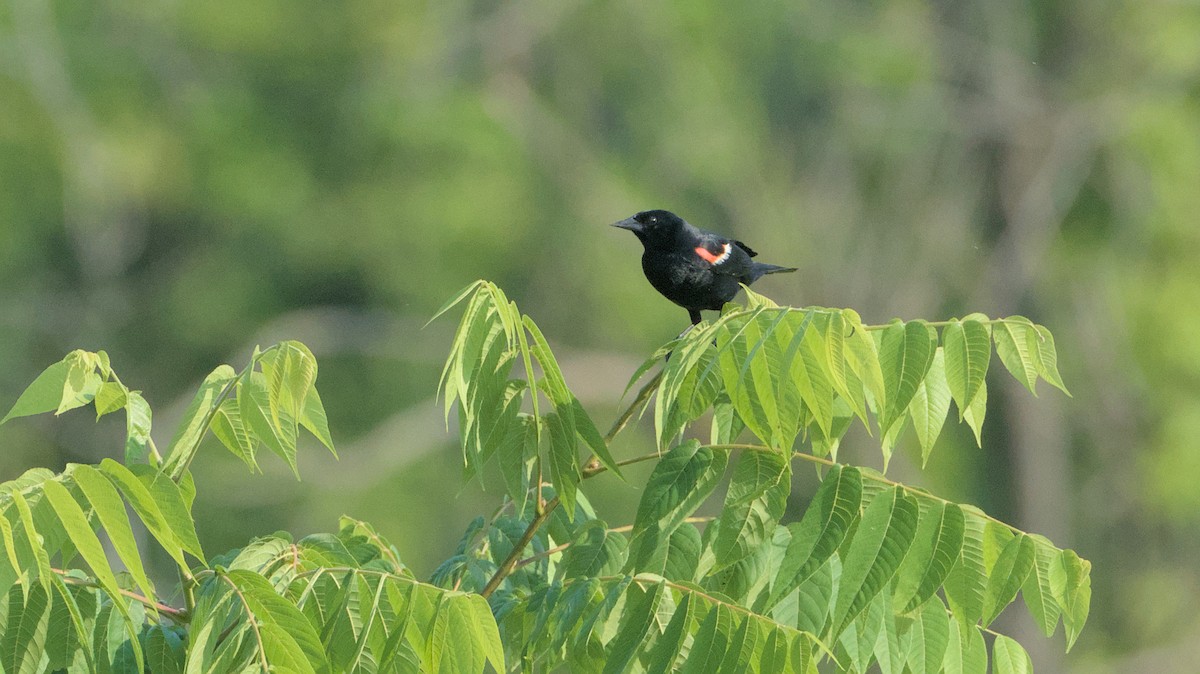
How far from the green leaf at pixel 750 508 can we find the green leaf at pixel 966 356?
309mm

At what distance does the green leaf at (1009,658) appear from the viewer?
2.42m

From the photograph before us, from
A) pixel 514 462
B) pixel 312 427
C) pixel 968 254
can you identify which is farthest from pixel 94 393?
pixel 968 254

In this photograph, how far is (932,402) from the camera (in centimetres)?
250

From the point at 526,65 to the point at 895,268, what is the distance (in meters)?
5.76

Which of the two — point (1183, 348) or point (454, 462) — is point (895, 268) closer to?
point (1183, 348)

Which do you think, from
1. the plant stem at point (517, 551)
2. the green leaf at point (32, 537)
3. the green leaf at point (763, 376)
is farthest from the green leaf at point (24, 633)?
the green leaf at point (763, 376)

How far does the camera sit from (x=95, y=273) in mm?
20000

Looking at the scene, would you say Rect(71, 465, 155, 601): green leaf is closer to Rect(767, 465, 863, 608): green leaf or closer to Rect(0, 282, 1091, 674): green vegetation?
Rect(0, 282, 1091, 674): green vegetation

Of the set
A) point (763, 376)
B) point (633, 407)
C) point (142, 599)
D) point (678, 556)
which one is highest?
point (763, 376)

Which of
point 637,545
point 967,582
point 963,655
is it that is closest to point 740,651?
point 637,545

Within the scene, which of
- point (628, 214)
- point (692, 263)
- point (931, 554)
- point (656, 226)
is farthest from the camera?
point (628, 214)

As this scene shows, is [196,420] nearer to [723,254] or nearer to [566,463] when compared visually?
[566,463]

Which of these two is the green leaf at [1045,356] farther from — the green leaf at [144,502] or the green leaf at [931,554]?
the green leaf at [144,502]

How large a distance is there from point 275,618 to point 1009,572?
3.60 ft
